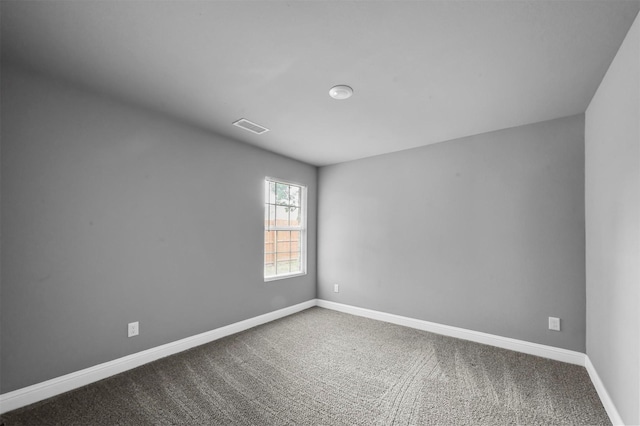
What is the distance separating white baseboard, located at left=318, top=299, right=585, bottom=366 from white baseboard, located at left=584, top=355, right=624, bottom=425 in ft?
0.54

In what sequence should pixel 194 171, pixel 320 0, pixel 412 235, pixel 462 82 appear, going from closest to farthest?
pixel 320 0
pixel 462 82
pixel 194 171
pixel 412 235

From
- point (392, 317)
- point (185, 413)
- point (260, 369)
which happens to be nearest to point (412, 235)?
point (392, 317)

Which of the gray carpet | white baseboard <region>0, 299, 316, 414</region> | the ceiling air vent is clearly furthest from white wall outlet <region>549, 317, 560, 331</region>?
the ceiling air vent

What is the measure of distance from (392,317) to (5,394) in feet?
12.3

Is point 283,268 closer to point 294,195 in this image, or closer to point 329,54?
point 294,195

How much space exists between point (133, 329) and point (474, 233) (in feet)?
12.3

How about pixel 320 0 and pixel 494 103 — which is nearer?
pixel 320 0

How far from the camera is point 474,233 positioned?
11.0ft

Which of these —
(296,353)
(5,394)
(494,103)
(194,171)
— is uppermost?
(494,103)

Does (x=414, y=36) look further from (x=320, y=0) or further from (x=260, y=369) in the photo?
(x=260, y=369)

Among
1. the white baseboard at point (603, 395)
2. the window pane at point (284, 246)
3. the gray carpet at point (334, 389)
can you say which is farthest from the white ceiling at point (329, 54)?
the gray carpet at point (334, 389)

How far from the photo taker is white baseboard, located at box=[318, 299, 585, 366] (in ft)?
9.04

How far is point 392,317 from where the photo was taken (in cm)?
392

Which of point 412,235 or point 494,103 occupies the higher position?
point 494,103
